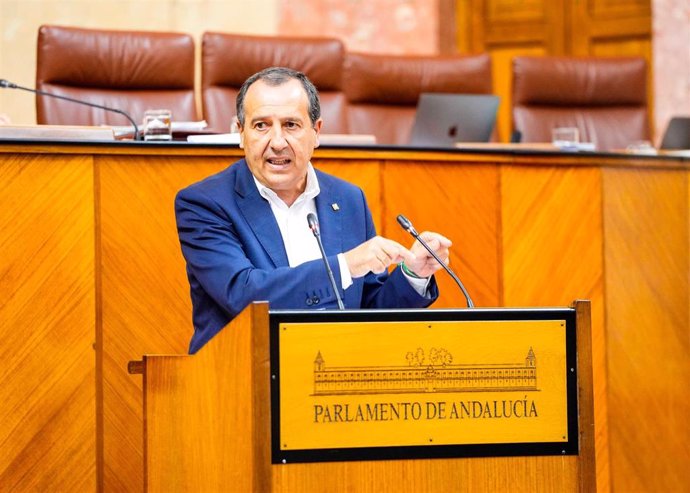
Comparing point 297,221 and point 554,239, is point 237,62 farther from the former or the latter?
point 297,221

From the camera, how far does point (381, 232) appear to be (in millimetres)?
2807

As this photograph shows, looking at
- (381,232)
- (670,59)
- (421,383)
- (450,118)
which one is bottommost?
(421,383)

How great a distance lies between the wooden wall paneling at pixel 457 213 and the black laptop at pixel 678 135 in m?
1.68

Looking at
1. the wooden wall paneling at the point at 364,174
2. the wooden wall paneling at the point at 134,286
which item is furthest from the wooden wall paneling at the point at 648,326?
the wooden wall paneling at the point at 134,286

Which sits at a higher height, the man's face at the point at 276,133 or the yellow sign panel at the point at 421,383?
the man's face at the point at 276,133

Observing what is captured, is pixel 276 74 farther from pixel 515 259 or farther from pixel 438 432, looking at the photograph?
pixel 515 259

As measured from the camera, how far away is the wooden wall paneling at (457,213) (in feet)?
9.34

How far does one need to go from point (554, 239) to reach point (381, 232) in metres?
0.52

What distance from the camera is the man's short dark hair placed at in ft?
6.84

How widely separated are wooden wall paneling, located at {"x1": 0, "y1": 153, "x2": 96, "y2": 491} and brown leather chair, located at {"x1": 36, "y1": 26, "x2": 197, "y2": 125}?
1.60 metres

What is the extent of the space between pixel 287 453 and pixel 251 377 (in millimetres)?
126

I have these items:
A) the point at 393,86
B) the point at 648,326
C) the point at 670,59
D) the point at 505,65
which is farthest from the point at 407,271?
the point at 505,65

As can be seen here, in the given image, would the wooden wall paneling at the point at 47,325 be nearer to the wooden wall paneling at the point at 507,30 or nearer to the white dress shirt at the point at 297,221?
the white dress shirt at the point at 297,221

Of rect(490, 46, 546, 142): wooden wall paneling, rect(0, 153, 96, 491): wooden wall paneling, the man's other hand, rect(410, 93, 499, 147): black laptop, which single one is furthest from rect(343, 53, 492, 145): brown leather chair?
the man's other hand
